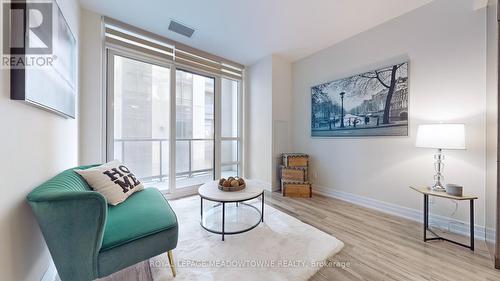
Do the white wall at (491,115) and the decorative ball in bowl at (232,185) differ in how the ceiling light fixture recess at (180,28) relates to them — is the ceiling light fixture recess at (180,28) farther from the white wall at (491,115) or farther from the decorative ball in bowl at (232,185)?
the white wall at (491,115)

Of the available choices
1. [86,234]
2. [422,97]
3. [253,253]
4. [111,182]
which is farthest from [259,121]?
[86,234]

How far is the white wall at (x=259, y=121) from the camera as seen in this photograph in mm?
3658

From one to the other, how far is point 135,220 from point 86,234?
285mm

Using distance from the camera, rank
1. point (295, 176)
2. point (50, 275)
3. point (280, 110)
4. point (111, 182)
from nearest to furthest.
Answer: point (50, 275), point (111, 182), point (295, 176), point (280, 110)

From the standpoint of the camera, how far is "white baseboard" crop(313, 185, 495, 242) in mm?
1897

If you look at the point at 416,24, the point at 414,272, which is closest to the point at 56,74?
the point at 414,272

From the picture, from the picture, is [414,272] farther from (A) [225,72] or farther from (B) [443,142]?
(A) [225,72]

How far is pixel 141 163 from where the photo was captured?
3.07 m

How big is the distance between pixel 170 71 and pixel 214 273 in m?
3.02

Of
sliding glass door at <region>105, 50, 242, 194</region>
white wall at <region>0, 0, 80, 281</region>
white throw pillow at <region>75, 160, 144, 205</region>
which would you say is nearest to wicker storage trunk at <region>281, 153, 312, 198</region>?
sliding glass door at <region>105, 50, 242, 194</region>

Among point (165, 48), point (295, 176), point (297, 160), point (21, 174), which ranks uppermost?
point (165, 48)

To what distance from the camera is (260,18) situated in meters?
2.49

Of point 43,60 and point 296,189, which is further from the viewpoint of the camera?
point 296,189

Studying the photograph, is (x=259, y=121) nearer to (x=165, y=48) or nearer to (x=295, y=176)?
(x=295, y=176)
